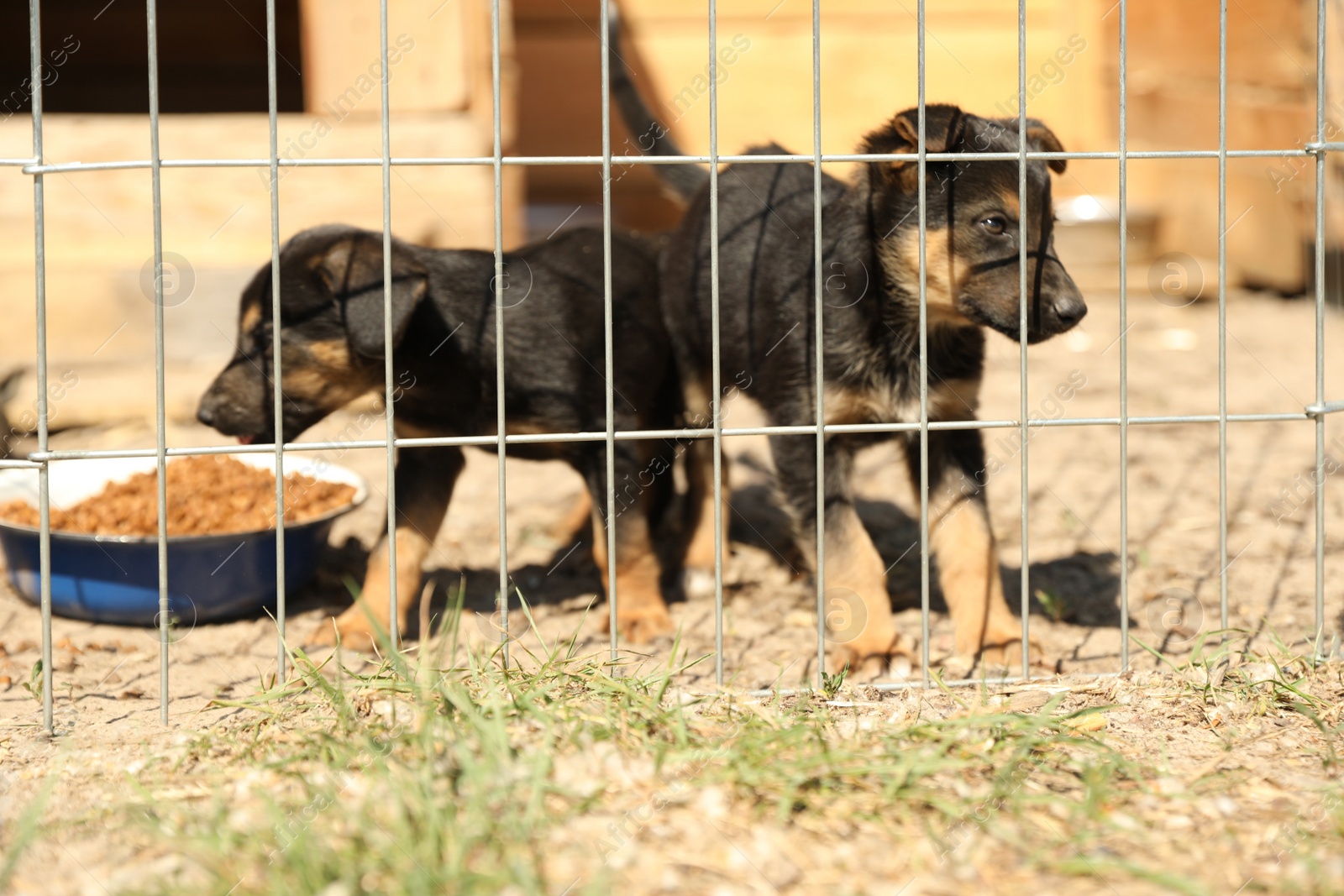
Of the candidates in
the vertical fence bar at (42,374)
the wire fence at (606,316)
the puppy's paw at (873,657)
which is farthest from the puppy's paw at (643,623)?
the vertical fence bar at (42,374)

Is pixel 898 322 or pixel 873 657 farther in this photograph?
pixel 898 322

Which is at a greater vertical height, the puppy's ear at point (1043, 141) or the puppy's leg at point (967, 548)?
the puppy's ear at point (1043, 141)

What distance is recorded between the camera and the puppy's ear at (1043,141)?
3520 mm

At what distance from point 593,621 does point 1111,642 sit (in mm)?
1420

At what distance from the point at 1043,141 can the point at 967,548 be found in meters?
1.08

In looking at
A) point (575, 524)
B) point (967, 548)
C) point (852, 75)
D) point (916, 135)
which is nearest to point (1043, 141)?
point (916, 135)

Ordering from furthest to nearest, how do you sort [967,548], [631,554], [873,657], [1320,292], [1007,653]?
[631,554] < [967,548] < [1007,653] < [873,657] < [1320,292]

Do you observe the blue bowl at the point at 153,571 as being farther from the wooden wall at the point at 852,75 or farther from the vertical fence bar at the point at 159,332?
the wooden wall at the point at 852,75

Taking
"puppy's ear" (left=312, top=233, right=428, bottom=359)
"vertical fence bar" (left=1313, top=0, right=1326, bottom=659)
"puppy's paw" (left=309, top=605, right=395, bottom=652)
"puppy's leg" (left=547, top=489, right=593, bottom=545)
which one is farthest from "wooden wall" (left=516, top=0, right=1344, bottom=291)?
"vertical fence bar" (left=1313, top=0, right=1326, bottom=659)

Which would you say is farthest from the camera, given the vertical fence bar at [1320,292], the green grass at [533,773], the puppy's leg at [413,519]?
the puppy's leg at [413,519]

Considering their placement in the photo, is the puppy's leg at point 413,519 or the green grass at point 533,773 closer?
the green grass at point 533,773

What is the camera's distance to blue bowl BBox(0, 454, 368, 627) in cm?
358

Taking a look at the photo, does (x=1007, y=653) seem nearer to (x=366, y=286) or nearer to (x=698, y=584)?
(x=698, y=584)

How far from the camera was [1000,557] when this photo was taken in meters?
4.43
